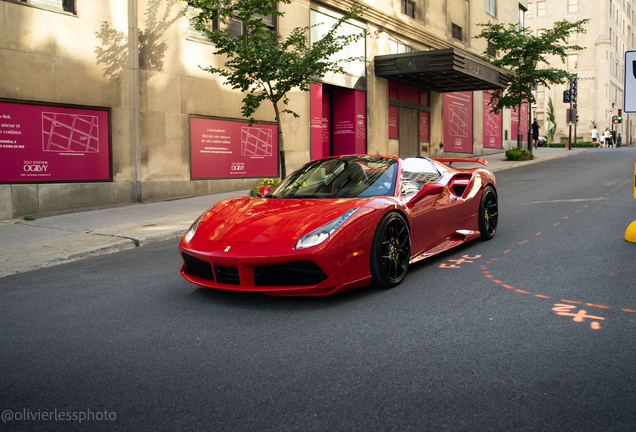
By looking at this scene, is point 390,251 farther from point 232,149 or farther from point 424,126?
point 424,126

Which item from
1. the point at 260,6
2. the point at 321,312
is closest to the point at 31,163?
the point at 260,6

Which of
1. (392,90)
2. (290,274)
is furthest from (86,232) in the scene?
(392,90)

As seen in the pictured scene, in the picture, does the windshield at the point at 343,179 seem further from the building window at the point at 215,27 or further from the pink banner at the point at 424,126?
the pink banner at the point at 424,126

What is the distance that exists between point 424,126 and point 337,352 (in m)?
23.6

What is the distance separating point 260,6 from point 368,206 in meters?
7.87

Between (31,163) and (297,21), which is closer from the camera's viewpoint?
(31,163)

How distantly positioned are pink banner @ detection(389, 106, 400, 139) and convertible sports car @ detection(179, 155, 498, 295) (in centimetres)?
1705

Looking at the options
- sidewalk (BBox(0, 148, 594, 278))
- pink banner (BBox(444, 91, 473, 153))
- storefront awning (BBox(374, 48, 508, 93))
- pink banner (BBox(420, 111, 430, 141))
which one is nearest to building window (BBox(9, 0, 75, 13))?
sidewalk (BBox(0, 148, 594, 278))

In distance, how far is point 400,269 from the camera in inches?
197

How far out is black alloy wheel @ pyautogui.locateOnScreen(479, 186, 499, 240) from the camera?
6828mm

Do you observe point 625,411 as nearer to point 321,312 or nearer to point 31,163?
point 321,312

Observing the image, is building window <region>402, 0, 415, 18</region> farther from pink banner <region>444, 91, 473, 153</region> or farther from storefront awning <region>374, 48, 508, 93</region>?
pink banner <region>444, 91, 473, 153</region>

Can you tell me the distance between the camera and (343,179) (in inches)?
218

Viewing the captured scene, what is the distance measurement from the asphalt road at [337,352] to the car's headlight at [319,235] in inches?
20.4
